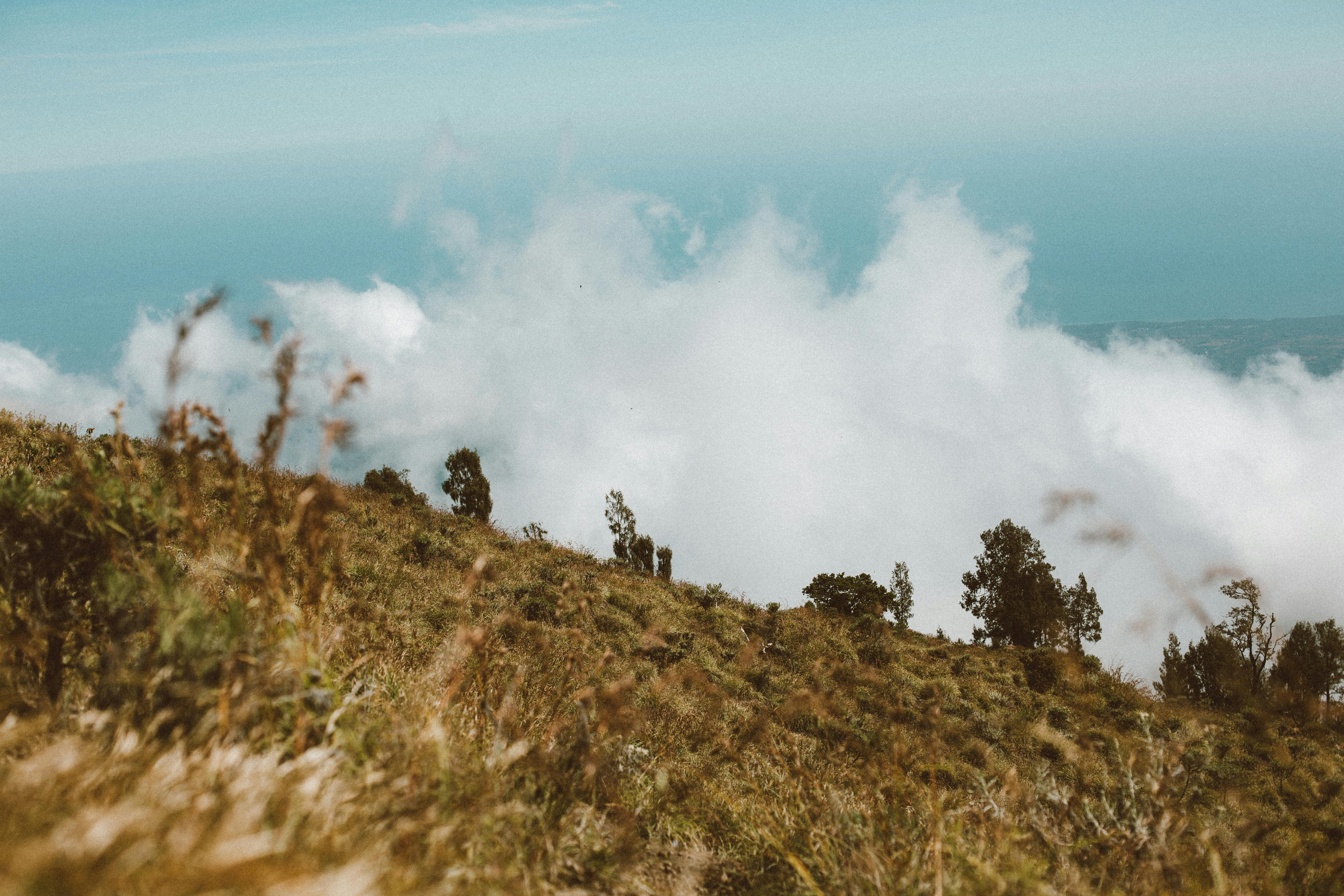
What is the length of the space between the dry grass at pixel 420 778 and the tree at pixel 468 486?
16.5 meters

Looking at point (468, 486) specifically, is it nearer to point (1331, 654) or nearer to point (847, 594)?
point (847, 594)

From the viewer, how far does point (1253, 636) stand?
312 centimetres

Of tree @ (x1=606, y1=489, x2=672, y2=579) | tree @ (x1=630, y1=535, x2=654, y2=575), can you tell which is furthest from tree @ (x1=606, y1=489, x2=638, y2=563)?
tree @ (x1=630, y1=535, x2=654, y2=575)

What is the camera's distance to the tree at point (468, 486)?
822 inches

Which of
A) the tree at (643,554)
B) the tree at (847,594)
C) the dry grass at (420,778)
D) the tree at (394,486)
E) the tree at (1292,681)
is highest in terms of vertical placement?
the tree at (394,486)

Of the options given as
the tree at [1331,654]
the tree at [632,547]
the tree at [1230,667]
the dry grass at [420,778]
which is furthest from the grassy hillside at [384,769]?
the tree at [632,547]

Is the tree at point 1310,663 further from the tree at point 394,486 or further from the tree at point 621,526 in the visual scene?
the tree at point 394,486

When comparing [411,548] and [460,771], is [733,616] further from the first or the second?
[460,771]

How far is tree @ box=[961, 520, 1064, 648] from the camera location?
2595 cm

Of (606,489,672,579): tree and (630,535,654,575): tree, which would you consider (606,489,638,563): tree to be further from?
(630,535,654,575): tree

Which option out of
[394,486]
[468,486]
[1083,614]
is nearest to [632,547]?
[468,486]

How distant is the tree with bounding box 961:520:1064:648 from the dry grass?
23.0m

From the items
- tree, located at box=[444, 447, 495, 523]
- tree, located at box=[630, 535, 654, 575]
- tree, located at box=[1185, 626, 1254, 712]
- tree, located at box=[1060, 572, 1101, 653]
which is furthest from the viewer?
tree, located at box=[444, 447, 495, 523]

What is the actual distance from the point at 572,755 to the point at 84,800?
5.19 feet
